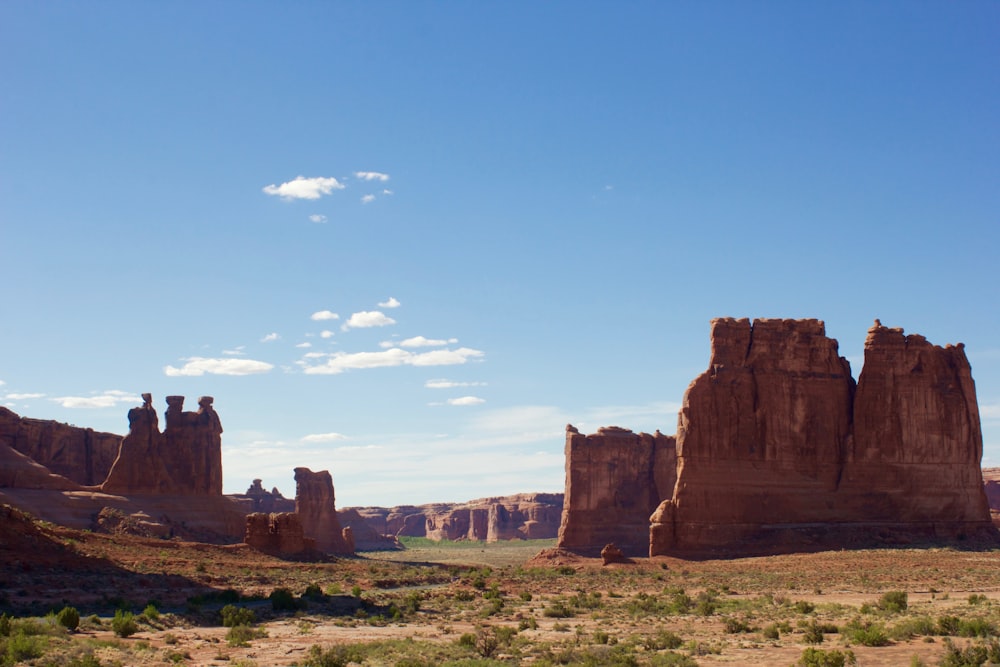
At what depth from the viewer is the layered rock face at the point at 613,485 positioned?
85.4m

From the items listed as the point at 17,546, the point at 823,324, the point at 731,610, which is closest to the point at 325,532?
the point at 823,324

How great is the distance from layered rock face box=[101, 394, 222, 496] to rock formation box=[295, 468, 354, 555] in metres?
19.7

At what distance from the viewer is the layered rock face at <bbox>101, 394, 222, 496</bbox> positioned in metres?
75.5

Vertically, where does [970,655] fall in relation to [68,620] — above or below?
above

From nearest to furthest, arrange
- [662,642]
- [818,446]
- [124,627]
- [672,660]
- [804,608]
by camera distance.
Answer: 1. [672,660]
2. [662,642]
3. [124,627]
4. [804,608]
5. [818,446]

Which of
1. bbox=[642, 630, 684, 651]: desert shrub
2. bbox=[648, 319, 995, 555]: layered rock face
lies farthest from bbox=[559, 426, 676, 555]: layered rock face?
bbox=[642, 630, 684, 651]: desert shrub

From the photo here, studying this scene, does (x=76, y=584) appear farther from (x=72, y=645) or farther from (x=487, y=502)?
(x=487, y=502)

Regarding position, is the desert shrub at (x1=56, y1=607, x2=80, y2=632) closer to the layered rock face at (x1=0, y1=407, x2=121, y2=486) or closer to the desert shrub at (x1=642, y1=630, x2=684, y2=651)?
the desert shrub at (x1=642, y1=630, x2=684, y2=651)

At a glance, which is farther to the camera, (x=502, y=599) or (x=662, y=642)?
(x=502, y=599)

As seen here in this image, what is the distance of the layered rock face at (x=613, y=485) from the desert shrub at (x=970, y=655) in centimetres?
6386

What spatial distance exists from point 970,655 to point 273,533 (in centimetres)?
4955

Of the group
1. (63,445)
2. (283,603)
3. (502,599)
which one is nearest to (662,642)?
(283,603)

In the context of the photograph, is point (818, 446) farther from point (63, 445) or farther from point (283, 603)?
point (63, 445)

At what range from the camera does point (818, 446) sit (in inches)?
2594
